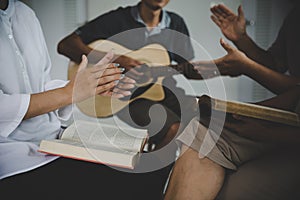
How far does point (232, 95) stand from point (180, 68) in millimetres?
158

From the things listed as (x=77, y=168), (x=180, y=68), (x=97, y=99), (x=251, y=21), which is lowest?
(x=77, y=168)

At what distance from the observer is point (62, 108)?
1002mm

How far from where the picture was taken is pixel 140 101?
0.98m

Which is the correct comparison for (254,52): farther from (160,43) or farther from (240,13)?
(160,43)

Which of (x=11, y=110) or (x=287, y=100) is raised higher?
(x=287, y=100)

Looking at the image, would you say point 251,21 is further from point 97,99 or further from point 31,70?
point 31,70

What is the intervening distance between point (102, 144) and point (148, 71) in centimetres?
24

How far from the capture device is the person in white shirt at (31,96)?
952 millimetres

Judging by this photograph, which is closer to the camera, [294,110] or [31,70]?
[294,110]

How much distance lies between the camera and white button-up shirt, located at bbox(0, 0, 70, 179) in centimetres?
96

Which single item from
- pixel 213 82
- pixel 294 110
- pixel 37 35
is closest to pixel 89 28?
pixel 37 35

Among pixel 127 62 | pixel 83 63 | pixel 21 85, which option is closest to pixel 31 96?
pixel 21 85

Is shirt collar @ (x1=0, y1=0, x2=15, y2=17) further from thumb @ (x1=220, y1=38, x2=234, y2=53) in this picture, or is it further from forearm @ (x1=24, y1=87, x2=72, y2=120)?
thumb @ (x1=220, y1=38, x2=234, y2=53)

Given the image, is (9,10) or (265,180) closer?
(265,180)
